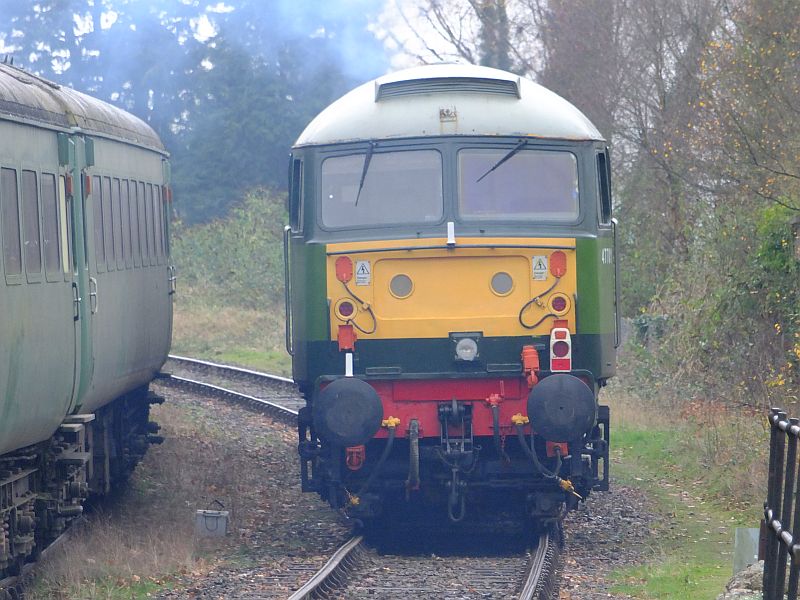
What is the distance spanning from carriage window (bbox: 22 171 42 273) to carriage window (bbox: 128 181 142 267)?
3.05 metres

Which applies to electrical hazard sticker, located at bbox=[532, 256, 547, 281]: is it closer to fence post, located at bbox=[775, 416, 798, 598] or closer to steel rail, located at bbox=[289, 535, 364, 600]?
steel rail, located at bbox=[289, 535, 364, 600]

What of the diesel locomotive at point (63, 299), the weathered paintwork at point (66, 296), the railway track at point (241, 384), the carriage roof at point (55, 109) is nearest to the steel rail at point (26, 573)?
the diesel locomotive at point (63, 299)

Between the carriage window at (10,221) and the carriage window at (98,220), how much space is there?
194 cm

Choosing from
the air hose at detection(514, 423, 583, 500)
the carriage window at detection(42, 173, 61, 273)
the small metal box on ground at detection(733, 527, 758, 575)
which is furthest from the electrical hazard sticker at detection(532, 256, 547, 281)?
the carriage window at detection(42, 173, 61, 273)

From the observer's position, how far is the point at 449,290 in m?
9.26

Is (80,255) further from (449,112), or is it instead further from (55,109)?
(449,112)

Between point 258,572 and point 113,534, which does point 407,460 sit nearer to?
point 258,572

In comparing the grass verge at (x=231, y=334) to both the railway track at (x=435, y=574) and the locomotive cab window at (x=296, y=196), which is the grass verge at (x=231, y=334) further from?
the railway track at (x=435, y=574)

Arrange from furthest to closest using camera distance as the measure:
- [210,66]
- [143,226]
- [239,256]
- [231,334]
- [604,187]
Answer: [210,66], [239,256], [231,334], [143,226], [604,187]

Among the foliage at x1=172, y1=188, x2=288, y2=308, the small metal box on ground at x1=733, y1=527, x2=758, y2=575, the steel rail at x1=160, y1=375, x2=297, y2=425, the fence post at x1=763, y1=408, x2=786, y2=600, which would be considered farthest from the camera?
the foliage at x1=172, y1=188, x2=288, y2=308

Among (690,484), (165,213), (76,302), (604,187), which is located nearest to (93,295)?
(76,302)

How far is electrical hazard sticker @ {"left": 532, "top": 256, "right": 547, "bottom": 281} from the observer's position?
9.23 metres

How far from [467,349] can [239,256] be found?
25344 mm

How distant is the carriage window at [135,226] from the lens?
36.0 feet
